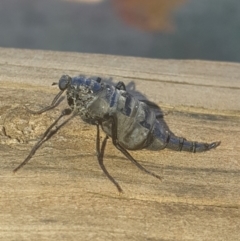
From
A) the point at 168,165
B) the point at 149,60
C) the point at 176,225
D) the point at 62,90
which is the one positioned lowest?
the point at 176,225

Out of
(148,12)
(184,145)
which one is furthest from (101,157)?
(148,12)

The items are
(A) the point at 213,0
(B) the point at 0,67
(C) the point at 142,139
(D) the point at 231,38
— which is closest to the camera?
(C) the point at 142,139

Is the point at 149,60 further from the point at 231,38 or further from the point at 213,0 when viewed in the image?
the point at 213,0

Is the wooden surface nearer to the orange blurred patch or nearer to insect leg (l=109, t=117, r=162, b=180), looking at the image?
insect leg (l=109, t=117, r=162, b=180)

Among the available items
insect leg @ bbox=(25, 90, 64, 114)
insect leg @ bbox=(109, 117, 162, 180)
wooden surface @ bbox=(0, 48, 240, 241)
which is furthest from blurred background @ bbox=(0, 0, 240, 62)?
insect leg @ bbox=(109, 117, 162, 180)

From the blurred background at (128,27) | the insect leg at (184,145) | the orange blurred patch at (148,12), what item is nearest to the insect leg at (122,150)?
the insect leg at (184,145)

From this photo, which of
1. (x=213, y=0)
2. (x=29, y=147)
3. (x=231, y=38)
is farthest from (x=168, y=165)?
(x=213, y=0)

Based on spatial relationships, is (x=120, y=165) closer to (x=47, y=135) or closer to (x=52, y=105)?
(x=47, y=135)
